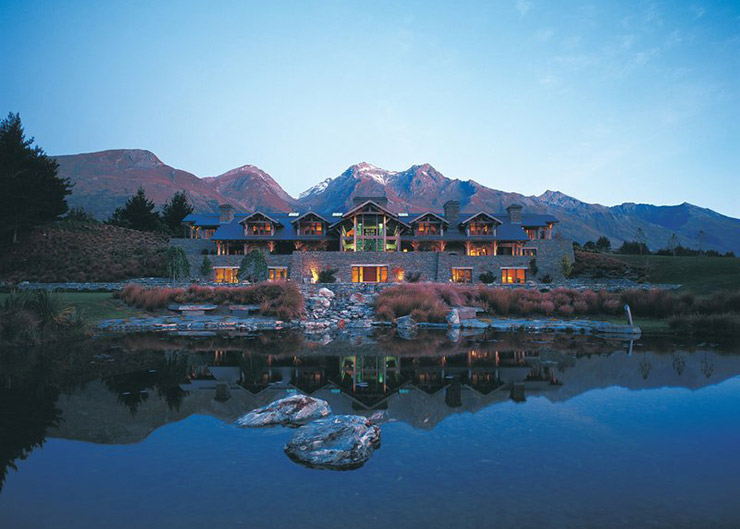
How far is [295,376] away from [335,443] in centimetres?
533

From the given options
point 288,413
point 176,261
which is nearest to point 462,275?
point 176,261

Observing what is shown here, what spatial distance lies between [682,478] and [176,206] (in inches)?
2800

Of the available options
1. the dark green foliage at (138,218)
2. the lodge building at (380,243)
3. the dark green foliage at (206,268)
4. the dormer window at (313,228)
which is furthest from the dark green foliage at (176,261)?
the dark green foliage at (138,218)

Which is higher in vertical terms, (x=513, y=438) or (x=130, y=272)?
(x=130, y=272)

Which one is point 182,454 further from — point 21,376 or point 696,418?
point 696,418

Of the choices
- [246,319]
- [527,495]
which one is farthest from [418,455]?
[246,319]

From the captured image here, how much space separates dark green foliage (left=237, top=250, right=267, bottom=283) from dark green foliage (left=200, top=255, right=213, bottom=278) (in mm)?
4070

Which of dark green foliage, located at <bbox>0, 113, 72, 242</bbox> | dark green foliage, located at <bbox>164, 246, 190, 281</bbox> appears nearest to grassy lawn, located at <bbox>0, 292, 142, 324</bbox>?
dark green foliage, located at <bbox>164, 246, 190, 281</bbox>

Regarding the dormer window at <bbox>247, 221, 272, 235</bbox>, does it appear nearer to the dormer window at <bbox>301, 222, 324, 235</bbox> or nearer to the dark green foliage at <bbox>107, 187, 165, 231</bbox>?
the dormer window at <bbox>301, 222, 324, 235</bbox>

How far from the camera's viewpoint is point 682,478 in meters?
5.51

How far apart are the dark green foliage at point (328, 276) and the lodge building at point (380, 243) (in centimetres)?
82

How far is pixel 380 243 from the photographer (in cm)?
4772

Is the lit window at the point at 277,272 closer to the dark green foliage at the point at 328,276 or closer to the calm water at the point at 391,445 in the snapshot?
the dark green foliage at the point at 328,276

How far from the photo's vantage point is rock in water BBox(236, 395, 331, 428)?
7.61 meters
